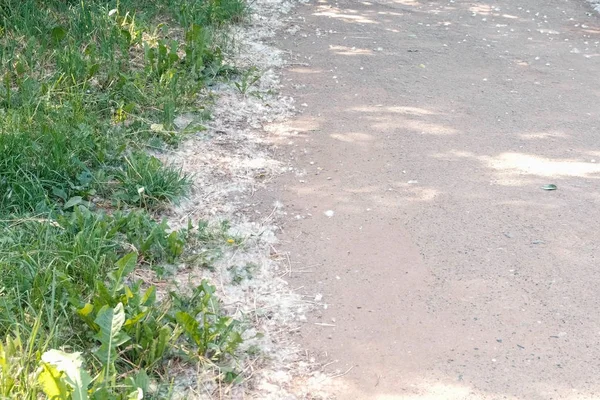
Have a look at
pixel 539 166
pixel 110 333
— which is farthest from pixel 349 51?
pixel 110 333

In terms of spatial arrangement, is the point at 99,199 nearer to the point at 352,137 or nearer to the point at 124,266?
the point at 124,266

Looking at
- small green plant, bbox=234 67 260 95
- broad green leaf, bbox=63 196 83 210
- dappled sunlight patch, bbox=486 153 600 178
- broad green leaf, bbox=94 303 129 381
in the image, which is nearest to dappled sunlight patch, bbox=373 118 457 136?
dappled sunlight patch, bbox=486 153 600 178

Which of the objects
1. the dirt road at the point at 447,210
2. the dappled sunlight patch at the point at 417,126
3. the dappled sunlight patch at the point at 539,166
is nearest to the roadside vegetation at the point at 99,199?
the dirt road at the point at 447,210

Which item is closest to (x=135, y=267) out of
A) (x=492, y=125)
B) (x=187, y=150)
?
(x=187, y=150)

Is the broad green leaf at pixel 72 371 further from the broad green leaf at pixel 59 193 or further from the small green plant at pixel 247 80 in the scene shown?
the small green plant at pixel 247 80

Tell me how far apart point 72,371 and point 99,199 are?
5.84 feet

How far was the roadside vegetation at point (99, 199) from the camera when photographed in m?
2.92

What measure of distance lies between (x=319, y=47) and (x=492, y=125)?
217 cm

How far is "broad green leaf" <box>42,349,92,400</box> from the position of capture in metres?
2.45

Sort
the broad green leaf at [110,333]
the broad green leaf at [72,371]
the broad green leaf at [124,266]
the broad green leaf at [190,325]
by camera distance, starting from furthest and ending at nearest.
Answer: the broad green leaf at [124,266]
the broad green leaf at [190,325]
the broad green leaf at [110,333]
the broad green leaf at [72,371]

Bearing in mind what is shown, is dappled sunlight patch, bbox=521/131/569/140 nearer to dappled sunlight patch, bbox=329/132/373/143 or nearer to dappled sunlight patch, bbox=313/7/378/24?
dappled sunlight patch, bbox=329/132/373/143

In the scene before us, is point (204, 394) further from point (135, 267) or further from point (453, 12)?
point (453, 12)

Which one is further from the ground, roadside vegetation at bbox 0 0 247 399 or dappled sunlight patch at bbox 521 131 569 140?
roadside vegetation at bbox 0 0 247 399

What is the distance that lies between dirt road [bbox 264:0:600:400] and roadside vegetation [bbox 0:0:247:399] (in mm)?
662
